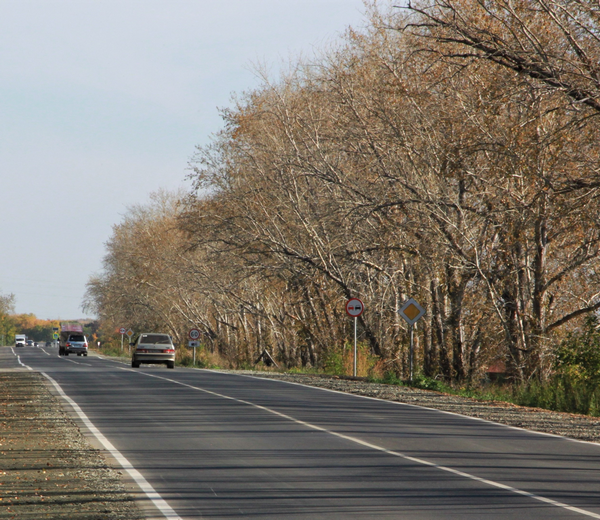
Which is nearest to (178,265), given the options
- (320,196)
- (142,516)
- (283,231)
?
(283,231)

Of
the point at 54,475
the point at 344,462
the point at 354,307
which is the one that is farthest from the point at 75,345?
the point at 344,462

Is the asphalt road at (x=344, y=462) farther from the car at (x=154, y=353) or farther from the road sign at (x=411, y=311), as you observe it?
the car at (x=154, y=353)

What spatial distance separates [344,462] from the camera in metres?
10.3

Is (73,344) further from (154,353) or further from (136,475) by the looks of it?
(136,475)

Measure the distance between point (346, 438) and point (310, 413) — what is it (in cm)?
376

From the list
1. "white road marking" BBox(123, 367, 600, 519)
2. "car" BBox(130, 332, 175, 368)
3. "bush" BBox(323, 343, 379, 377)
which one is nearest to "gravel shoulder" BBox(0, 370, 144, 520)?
"white road marking" BBox(123, 367, 600, 519)

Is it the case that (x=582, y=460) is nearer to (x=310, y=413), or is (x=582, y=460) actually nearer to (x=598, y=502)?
(x=598, y=502)

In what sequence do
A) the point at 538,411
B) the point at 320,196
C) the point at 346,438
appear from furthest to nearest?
the point at 320,196
the point at 538,411
the point at 346,438

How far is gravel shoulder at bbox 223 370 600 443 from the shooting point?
46.8 feet

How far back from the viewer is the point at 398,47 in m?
25.8

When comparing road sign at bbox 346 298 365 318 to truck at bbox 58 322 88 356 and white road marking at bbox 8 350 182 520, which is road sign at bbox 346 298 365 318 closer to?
white road marking at bbox 8 350 182 520

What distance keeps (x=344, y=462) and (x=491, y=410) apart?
26.5 ft

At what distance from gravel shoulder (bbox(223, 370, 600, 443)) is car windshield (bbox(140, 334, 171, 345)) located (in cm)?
1665

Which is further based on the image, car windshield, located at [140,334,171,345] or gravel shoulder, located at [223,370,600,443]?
car windshield, located at [140,334,171,345]
